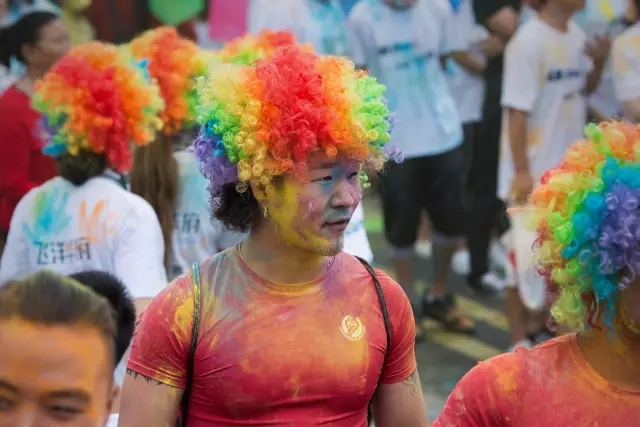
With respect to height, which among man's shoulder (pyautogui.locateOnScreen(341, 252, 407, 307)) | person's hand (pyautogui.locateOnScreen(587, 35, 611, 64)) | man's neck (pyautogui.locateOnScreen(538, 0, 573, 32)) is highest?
man's neck (pyautogui.locateOnScreen(538, 0, 573, 32))

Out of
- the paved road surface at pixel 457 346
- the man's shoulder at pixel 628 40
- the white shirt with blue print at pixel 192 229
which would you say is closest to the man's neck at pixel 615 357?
the white shirt with blue print at pixel 192 229

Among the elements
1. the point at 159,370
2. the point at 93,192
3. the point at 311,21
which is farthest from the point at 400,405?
the point at 311,21

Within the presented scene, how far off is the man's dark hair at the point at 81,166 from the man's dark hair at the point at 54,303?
1.85m

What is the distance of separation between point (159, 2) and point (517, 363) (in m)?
6.20

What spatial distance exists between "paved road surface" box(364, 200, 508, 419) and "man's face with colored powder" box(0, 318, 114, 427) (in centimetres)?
391

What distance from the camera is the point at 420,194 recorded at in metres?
7.32

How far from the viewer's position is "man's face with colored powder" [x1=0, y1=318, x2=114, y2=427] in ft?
7.06

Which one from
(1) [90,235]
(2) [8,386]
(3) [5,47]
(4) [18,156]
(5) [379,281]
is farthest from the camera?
(3) [5,47]

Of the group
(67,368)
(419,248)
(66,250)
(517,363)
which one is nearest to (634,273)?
(517,363)

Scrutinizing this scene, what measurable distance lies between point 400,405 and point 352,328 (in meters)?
0.28

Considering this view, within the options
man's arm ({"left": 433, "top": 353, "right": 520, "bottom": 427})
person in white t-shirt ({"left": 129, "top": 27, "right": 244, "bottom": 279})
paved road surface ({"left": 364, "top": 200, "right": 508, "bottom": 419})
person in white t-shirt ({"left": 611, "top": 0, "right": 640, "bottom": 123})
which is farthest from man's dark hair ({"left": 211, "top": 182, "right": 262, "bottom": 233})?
person in white t-shirt ({"left": 611, "top": 0, "right": 640, "bottom": 123})

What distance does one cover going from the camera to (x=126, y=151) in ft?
14.5

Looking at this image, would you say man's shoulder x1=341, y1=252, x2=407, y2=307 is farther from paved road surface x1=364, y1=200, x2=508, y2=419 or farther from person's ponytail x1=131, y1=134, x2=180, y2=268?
paved road surface x1=364, y1=200, x2=508, y2=419

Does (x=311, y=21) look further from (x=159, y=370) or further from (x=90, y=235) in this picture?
(x=159, y=370)
